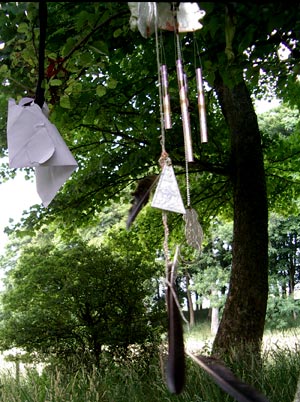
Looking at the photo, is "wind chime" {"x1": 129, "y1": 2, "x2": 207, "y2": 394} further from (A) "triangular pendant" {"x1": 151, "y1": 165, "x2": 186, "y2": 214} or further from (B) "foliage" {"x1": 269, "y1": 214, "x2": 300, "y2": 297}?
(B) "foliage" {"x1": 269, "y1": 214, "x2": 300, "y2": 297}

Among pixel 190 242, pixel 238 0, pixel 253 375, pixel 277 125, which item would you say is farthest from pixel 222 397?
pixel 277 125

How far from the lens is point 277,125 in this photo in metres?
20.9

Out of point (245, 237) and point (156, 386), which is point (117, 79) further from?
point (156, 386)

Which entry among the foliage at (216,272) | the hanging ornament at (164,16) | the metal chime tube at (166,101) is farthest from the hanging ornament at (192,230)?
the foliage at (216,272)

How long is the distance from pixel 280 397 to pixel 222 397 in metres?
0.46

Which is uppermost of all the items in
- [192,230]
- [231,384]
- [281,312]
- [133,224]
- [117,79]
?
[117,79]

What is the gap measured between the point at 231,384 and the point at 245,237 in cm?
480

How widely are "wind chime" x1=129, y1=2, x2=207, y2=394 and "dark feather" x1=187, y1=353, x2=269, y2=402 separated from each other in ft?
0.30

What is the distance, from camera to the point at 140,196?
1197 millimetres

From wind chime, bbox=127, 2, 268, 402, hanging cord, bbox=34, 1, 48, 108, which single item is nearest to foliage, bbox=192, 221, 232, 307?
hanging cord, bbox=34, 1, 48, 108

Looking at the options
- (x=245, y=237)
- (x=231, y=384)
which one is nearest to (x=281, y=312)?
(x=245, y=237)

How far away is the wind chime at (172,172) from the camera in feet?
3.06

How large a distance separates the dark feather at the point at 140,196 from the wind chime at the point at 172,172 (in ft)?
0.08

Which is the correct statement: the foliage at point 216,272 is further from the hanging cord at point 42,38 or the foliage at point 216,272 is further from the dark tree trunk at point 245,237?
the hanging cord at point 42,38
